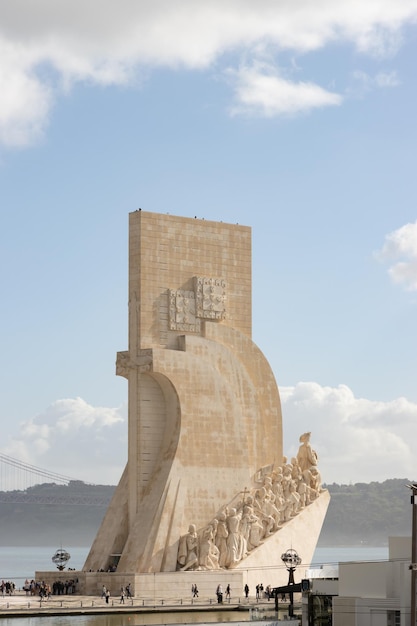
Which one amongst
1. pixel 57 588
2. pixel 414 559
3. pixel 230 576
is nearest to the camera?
pixel 414 559

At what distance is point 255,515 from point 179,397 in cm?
338

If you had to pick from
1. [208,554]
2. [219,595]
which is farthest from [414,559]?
[208,554]

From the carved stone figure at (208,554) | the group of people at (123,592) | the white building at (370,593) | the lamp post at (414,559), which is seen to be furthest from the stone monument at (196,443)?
the lamp post at (414,559)

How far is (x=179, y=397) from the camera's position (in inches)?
1299

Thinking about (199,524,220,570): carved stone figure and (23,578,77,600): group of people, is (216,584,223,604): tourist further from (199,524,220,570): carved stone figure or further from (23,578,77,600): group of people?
(23,578,77,600): group of people

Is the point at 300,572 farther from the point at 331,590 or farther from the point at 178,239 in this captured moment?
the point at 331,590

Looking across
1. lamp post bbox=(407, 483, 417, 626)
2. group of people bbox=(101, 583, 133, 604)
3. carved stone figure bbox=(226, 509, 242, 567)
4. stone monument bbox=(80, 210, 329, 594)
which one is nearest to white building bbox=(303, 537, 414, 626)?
lamp post bbox=(407, 483, 417, 626)

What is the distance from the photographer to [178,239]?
113ft

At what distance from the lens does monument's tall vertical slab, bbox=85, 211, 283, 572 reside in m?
32.7

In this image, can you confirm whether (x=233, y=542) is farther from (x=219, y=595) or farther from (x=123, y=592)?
(x=123, y=592)

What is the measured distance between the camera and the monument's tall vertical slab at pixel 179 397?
107 feet

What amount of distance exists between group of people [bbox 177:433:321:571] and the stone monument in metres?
0.03

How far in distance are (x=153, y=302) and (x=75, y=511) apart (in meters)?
59.9

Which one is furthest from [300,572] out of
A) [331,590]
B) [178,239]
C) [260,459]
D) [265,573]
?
[331,590]
